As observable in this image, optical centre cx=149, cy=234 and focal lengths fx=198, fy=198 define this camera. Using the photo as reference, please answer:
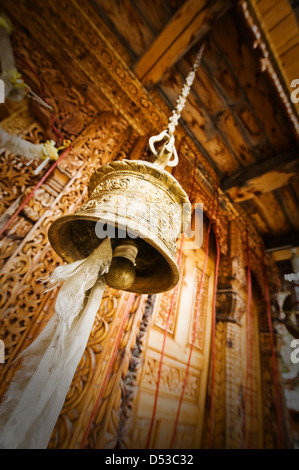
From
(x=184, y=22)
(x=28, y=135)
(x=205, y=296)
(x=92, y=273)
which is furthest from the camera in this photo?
(x=205, y=296)

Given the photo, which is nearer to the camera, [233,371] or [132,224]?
[132,224]

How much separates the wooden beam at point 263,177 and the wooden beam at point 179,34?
1.29m

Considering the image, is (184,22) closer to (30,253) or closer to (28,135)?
(28,135)

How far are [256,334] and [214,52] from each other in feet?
10.8

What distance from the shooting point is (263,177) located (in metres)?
2.09

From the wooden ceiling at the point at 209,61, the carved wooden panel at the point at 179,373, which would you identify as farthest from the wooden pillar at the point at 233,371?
the wooden ceiling at the point at 209,61

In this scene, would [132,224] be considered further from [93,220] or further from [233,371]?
[233,371]

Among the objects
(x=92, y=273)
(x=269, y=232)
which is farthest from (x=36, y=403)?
(x=269, y=232)

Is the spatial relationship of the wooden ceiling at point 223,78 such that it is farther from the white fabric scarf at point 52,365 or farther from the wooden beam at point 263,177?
the white fabric scarf at point 52,365

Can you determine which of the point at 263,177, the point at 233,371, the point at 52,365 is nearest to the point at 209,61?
the point at 263,177

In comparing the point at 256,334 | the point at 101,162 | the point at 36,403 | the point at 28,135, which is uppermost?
the point at 101,162

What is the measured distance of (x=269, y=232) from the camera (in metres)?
3.07

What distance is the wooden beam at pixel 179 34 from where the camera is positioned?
1.34 m

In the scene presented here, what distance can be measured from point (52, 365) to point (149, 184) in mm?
612
